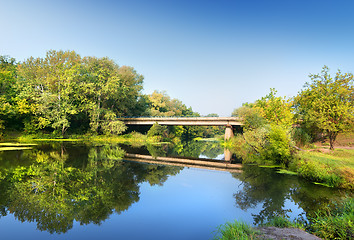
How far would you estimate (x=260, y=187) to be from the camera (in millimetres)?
11141

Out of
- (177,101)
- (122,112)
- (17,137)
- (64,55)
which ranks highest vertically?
(64,55)

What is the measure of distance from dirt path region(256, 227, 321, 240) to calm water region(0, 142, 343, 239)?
130 centimetres

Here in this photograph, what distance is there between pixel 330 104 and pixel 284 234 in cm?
2473

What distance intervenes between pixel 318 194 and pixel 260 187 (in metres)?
2.74

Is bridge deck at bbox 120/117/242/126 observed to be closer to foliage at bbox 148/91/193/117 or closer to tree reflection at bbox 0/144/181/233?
foliage at bbox 148/91/193/117

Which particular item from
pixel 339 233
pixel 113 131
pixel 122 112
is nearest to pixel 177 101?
pixel 122 112

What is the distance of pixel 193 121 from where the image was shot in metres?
48.2

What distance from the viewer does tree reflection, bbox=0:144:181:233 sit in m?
6.43

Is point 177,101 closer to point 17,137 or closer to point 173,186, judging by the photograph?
point 17,137

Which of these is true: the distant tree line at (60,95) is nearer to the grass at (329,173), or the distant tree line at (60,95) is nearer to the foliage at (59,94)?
the foliage at (59,94)

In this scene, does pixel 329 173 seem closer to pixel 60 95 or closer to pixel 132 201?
pixel 132 201

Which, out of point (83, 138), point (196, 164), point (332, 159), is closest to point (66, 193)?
point (196, 164)

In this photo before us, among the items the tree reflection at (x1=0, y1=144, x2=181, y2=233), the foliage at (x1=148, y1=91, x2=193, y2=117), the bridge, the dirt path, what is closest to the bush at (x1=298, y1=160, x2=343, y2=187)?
the dirt path

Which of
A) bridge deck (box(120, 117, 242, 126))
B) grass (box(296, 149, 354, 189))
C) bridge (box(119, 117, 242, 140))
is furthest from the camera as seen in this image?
bridge deck (box(120, 117, 242, 126))
